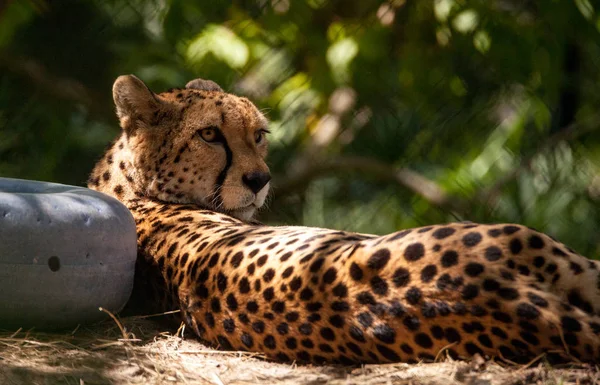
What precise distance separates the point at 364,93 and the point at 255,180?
4.53 ft

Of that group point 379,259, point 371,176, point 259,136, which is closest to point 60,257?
point 379,259

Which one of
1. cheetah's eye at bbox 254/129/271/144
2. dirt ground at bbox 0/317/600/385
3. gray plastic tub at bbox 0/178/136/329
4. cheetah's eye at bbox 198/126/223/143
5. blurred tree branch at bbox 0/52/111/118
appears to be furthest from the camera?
blurred tree branch at bbox 0/52/111/118

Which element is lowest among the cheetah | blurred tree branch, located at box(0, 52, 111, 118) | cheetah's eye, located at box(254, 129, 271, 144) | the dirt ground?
the dirt ground

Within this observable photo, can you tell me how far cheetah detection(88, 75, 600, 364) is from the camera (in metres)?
1.78

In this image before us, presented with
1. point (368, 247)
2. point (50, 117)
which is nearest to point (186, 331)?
point (368, 247)

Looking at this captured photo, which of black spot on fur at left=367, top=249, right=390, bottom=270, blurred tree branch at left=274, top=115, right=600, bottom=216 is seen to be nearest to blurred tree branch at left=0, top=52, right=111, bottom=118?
blurred tree branch at left=274, top=115, right=600, bottom=216

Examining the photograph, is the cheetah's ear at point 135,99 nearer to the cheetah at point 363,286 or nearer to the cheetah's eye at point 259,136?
the cheetah at point 363,286

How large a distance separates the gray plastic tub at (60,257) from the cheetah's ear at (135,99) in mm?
504

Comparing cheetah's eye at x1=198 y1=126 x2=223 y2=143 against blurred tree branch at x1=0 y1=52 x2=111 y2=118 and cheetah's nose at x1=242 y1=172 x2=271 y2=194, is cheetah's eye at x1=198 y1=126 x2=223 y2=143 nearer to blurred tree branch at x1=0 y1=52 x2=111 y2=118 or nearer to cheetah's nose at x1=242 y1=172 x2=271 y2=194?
cheetah's nose at x1=242 y1=172 x2=271 y2=194

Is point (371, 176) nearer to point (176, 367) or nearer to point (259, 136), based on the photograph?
point (259, 136)

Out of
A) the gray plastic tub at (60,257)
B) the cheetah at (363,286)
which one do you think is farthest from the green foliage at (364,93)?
the gray plastic tub at (60,257)

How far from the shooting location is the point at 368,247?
195cm

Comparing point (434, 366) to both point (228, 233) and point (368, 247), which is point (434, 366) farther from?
point (228, 233)

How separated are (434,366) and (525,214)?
1.93m
